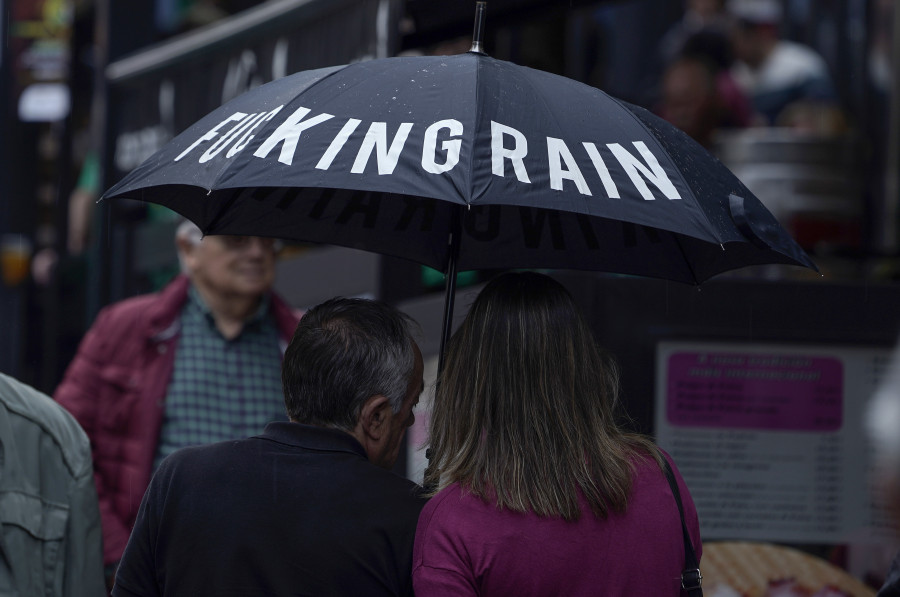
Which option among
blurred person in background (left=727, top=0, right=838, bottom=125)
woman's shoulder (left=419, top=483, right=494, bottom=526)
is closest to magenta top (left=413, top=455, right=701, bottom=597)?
woman's shoulder (left=419, top=483, right=494, bottom=526)

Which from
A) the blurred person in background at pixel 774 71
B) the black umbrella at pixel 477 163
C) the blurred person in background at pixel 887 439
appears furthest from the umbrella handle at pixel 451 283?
the blurred person in background at pixel 774 71

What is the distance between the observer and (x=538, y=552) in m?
2.46

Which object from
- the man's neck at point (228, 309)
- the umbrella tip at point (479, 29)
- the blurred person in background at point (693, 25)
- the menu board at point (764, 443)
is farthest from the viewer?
the blurred person in background at point (693, 25)

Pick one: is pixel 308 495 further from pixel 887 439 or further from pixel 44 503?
pixel 887 439

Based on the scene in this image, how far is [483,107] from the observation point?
2.66m

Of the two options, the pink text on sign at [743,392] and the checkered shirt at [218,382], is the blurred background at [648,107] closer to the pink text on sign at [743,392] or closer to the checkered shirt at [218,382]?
the pink text on sign at [743,392]

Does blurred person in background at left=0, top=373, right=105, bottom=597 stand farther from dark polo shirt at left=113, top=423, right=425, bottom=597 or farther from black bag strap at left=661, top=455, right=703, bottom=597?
black bag strap at left=661, top=455, right=703, bottom=597

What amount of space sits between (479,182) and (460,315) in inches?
78.3

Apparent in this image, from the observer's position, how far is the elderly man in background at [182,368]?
4715 millimetres

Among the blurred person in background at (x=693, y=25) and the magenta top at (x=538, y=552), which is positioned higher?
the blurred person in background at (x=693, y=25)

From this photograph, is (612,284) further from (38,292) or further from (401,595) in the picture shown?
(38,292)

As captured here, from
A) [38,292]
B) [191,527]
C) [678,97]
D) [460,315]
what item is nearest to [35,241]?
[38,292]

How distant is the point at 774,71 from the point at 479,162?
5.83 metres

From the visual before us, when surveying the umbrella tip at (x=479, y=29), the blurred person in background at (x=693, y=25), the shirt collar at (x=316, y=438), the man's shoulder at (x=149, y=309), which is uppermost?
the blurred person in background at (x=693, y=25)
